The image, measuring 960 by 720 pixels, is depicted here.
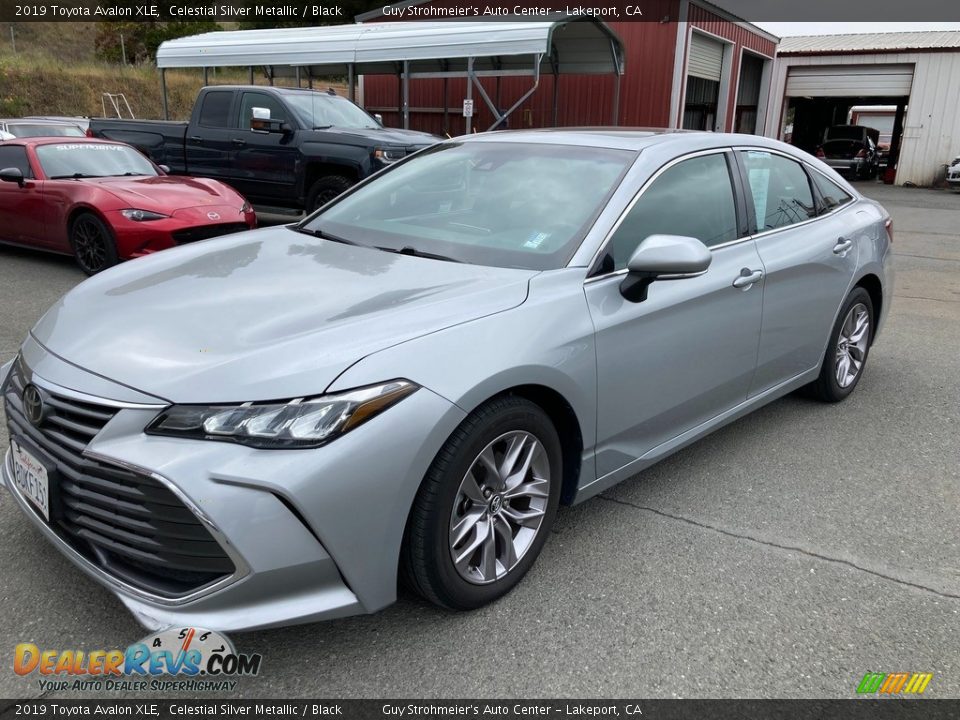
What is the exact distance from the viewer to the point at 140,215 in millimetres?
7215

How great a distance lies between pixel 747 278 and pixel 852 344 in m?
1.64

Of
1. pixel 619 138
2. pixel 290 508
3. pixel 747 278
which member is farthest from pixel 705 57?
pixel 290 508

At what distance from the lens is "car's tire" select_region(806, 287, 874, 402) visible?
4496mm

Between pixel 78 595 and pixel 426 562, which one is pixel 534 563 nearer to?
pixel 426 562

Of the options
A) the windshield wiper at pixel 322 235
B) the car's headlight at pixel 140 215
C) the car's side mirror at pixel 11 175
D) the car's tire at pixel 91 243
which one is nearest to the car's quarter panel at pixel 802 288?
the windshield wiper at pixel 322 235

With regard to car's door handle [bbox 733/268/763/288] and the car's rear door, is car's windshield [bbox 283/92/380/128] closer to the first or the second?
the car's rear door

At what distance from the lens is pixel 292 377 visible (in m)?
2.16

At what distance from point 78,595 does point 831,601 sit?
8.46 feet

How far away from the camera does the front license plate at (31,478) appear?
90.7 inches

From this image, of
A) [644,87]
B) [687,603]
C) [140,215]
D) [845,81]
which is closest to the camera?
[687,603]

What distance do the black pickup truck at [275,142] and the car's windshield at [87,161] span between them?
1954mm

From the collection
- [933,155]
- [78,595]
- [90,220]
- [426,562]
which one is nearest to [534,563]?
[426,562]

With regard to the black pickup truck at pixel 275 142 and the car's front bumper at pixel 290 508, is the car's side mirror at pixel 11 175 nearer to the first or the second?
the black pickup truck at pixel 275 142

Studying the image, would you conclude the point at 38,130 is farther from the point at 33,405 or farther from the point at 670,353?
the point at 670,353
